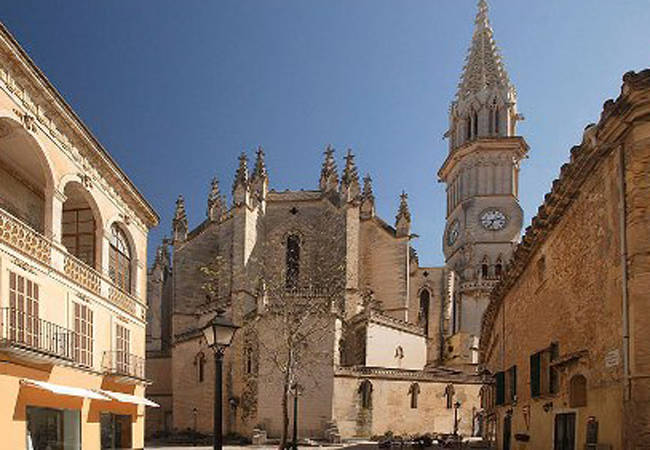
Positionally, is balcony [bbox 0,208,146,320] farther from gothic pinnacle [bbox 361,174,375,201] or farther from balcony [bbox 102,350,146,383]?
gothic pinnacle [bbox 361,174,375,201]

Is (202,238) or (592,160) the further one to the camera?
(202,238)

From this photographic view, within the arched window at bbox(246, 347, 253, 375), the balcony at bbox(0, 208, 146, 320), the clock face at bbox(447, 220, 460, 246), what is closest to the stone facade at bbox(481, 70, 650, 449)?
the balcony at bbox(0, 208, 146, 320)

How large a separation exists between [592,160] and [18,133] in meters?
11.7

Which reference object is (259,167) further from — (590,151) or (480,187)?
(590,151)

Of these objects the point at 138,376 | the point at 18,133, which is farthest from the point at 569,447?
the point at 138,376

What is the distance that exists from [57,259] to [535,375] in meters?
11.2

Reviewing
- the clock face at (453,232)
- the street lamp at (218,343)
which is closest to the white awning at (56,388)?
the street lamp at (218,343)

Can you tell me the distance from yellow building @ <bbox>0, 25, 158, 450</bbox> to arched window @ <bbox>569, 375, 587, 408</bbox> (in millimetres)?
10168

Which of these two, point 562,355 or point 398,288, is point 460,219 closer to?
point 398,288

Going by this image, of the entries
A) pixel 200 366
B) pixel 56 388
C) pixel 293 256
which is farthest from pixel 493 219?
pixel 56 388

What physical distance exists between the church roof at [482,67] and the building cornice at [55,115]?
154 ft

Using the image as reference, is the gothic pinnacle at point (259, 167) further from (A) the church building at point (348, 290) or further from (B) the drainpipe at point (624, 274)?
(B) the drainpipe at point (624, 274)

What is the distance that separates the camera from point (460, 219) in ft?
198

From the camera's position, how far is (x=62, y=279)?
16.0 m
